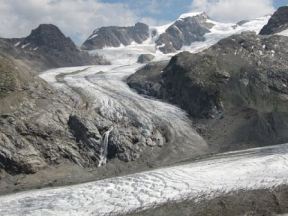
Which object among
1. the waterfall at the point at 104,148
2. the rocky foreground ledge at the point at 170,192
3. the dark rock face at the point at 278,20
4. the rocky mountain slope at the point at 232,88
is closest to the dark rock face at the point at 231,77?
the rocky mountain slope at the point at 232,88

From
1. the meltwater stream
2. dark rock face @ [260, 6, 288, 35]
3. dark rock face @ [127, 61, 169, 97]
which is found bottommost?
the meltwater stream

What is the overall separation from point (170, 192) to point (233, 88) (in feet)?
175

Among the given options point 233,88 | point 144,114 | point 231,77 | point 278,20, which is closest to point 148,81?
point 231,77

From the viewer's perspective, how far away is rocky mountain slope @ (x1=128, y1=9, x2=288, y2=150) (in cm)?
8019

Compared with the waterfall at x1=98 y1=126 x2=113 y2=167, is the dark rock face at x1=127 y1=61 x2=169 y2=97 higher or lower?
higher

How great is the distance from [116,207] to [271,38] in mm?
81173

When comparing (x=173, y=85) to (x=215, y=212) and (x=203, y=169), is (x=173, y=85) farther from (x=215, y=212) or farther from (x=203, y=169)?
(x=215, y=212)

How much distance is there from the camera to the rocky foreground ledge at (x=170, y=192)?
1645 inches

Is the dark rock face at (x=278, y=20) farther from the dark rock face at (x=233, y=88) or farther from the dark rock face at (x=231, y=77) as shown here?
the dark rock face at (x=231, y=77)

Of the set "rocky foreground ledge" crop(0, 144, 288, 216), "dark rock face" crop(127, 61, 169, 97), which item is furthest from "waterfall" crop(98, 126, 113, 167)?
"dark rock face" crop(127, 61, 169, 97)

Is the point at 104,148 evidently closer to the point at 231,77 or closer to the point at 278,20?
the point at 231,77

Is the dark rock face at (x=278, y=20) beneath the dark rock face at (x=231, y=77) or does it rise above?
above

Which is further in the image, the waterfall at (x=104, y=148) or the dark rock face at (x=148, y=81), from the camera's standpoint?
the dark rock face at (x=148, y=81)

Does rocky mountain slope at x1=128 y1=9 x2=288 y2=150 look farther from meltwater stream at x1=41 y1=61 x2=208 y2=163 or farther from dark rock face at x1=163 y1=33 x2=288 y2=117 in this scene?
meltwater stream at x1=41 y1=61 x2=208 y2=163
